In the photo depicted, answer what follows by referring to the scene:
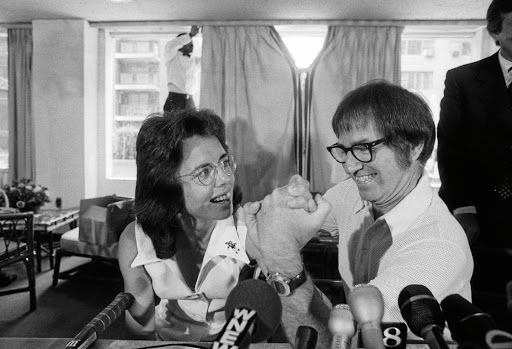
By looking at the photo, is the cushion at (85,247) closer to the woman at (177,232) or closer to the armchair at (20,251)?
the armchair at (20,251)

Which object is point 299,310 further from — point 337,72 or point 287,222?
point 337,72

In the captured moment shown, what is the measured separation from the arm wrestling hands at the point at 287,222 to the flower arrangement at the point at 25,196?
4072mm

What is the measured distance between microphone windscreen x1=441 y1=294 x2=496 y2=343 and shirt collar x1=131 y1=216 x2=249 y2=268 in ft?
3.18

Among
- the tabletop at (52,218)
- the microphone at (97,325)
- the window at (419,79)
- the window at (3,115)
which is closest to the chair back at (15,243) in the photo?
the tabletop at (52,218)

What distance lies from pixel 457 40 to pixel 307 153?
2.41 metres

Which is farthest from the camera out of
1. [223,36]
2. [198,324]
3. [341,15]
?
[223,36]

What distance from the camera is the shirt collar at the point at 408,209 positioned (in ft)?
3.73

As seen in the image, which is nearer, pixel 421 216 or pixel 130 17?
pixel 421 216

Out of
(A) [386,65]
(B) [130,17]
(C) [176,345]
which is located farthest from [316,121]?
(C) [176,345]

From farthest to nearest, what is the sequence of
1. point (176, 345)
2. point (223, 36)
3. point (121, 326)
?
point (223, 36) < point (121, 326) < point (176, 345)

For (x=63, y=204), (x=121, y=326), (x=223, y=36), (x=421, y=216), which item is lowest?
(x=121, y=326)

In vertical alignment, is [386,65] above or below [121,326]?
above

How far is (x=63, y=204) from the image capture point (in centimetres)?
546

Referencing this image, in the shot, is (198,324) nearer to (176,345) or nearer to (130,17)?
(176,345)
